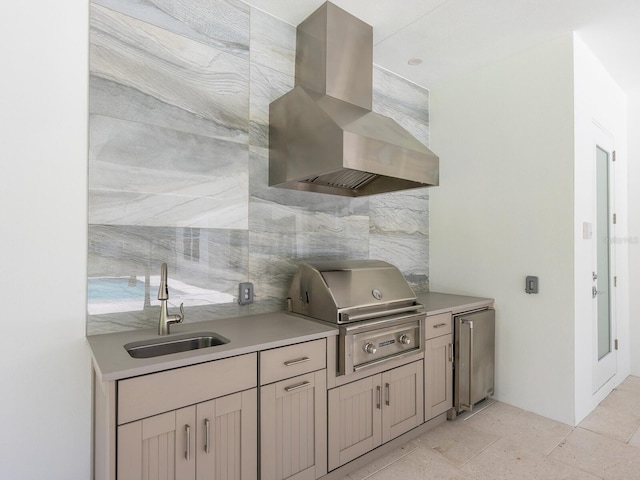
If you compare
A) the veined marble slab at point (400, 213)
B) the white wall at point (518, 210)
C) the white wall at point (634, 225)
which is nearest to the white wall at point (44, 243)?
the veined marble slab at point (400, 213)

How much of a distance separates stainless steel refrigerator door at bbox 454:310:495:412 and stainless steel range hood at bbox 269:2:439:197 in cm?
109

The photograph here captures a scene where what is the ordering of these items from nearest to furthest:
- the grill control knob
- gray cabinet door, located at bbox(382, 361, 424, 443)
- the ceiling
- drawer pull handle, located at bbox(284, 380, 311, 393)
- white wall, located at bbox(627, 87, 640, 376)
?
drawer pull handle, located at bbox(284, 380, 311, 393) → the grill control knob → gray cabinet door, located at bbox(382, 361, 424, 443) → the ceiling → white wall, located at bbox(627, 87, 640, 376)

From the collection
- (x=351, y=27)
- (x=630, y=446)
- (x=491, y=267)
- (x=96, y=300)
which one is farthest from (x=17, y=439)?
(x=630, y=446)

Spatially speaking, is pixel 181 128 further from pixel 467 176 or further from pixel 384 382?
pixel 467 176

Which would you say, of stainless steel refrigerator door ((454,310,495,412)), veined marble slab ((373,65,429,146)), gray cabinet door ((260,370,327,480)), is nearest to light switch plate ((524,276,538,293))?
stainless steel refrigerator door ((454,310,495,412))

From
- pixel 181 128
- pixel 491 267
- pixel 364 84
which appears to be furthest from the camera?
pixel 491 267

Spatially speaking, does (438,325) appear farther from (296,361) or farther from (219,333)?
(219,333)

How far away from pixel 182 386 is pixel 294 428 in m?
0.61

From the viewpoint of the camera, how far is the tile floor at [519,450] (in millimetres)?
1953

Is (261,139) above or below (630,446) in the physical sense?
above

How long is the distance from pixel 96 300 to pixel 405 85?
2.93 m

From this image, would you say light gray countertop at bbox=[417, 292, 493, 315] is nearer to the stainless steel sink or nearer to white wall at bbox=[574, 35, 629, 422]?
white wall at bbox=[574, 35, 629, 422]

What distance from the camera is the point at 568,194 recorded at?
2514 mm

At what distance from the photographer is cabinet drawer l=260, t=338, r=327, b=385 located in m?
1.59
